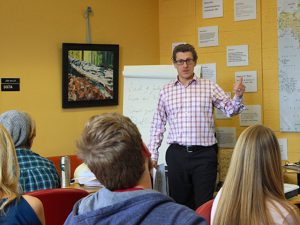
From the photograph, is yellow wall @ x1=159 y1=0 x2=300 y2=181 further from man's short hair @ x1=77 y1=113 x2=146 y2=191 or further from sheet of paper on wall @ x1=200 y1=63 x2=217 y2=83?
man's short hair @ x1=77 y1=113 x2=146 y2=191

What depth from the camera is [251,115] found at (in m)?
4.45

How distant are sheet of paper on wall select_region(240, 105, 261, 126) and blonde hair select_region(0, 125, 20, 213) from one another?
313 centimetres

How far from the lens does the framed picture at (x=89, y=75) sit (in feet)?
15.0

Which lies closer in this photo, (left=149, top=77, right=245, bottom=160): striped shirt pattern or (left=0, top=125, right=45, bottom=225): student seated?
(left=0, top=125, right=45, bottom=225): student seated

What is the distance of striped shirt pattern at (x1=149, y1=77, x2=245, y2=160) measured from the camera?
360cm

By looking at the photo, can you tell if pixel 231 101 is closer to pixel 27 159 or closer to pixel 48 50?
pixel 27 159

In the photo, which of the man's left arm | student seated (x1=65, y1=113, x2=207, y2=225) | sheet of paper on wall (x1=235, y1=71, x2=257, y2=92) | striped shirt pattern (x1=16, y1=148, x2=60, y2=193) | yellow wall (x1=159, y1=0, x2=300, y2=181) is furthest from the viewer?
sheet of paper on wall (x1=235, y1=71, x2=257, y2=92)

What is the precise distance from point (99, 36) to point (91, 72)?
431 mm

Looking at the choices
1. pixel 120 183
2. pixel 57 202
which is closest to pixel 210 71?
pixel 57 202

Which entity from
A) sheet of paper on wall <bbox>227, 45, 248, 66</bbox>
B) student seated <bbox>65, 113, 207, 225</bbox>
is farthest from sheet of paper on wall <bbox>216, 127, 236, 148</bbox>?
student seated <bbox>65, 113, 207, 225</bbox>

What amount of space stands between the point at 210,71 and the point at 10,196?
3.40m

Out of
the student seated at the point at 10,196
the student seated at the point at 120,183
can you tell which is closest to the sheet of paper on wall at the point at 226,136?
the student seated at the point at 10,196

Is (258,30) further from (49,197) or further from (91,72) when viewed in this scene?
(49,197)

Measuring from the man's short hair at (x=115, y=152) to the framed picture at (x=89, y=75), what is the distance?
3403 millimetres
